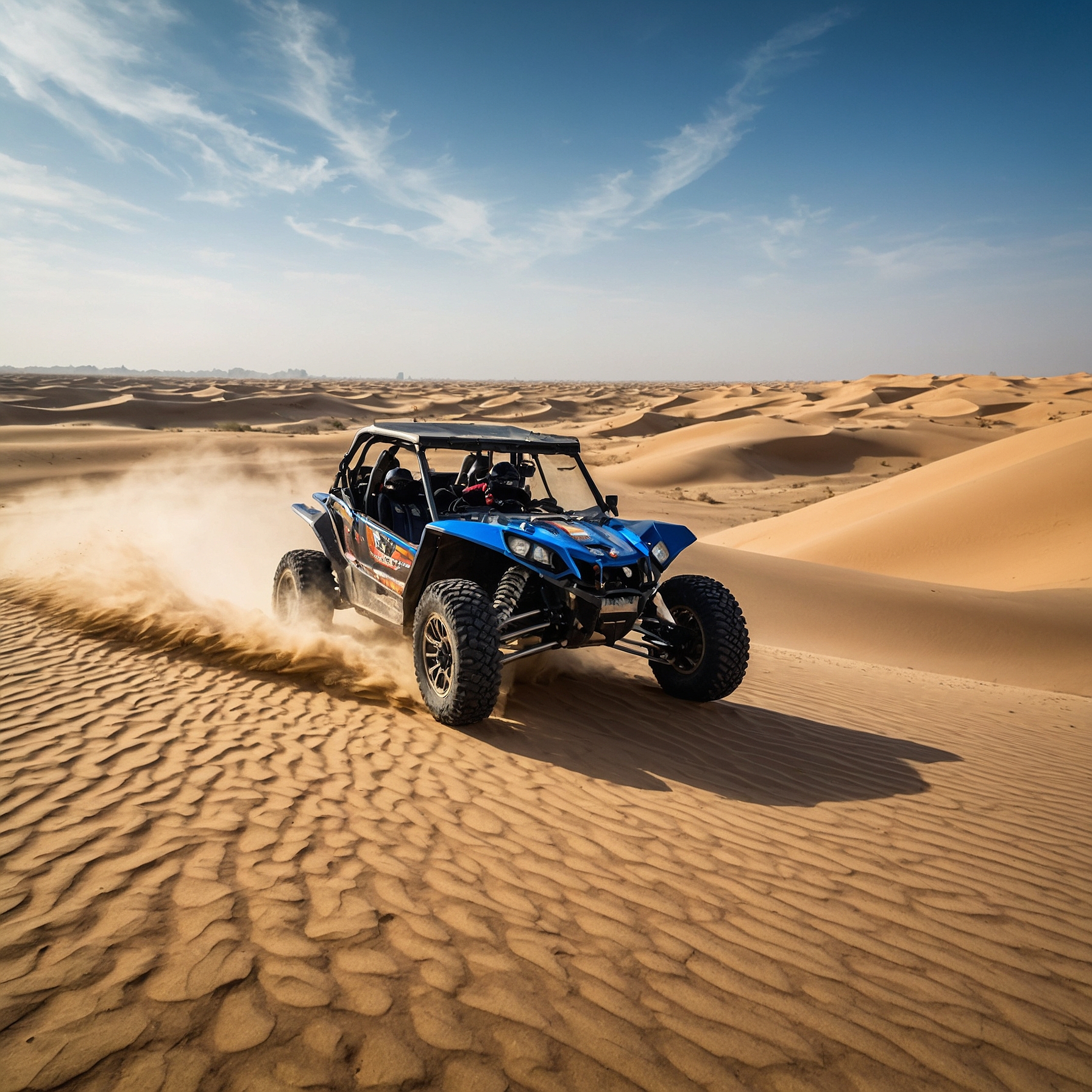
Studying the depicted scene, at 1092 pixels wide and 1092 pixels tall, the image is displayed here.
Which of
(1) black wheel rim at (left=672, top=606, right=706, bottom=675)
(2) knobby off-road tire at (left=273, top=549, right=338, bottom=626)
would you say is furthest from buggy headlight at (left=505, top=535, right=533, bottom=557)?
(2) knobby off-road tire at (left=273, top=549, right=338, bottom=626)

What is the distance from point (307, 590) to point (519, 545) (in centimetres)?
265

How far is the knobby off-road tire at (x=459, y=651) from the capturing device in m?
4.11

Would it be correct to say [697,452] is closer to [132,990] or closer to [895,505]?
[895,505]

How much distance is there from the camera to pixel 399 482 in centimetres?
567

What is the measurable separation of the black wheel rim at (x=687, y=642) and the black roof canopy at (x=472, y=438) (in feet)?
5.26

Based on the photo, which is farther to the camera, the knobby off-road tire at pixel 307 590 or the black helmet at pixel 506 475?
the knobby off-road tire at pixel 307 590

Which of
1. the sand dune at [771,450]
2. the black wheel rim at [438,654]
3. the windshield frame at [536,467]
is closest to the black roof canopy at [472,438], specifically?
the windshield frame at [536,467]

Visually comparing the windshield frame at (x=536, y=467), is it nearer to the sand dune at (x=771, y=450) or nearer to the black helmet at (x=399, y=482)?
the black helmet at (x=399, y=482)

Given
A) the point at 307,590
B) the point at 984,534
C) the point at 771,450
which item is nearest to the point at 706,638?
the point at 307,590

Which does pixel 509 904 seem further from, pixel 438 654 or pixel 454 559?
pixel 454 559

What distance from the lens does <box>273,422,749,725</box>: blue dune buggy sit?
Answer: 14.0 feet

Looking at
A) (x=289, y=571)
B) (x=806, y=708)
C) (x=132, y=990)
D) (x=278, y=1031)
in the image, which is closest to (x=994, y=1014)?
(x=278, y=1031)

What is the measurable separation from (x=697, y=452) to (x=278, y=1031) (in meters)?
29.2

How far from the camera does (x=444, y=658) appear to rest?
4.41 metres
